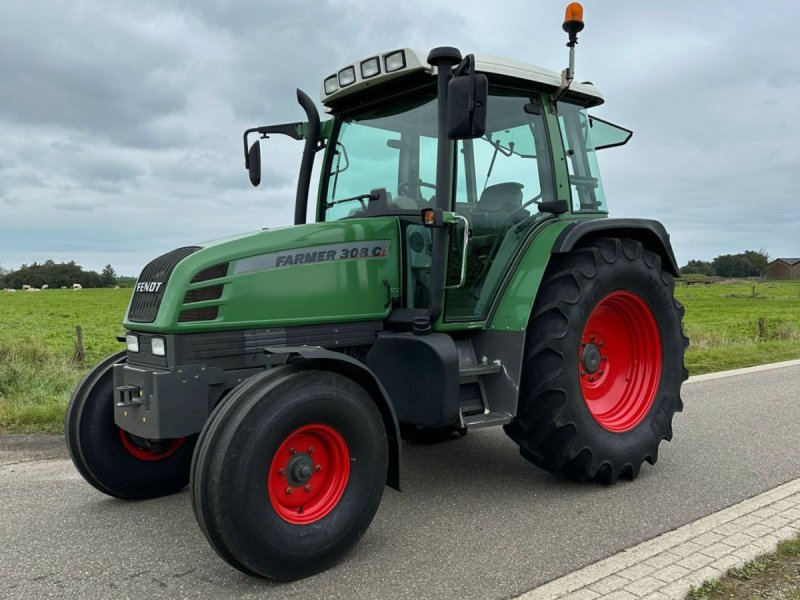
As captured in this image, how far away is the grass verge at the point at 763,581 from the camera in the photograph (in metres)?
3.03

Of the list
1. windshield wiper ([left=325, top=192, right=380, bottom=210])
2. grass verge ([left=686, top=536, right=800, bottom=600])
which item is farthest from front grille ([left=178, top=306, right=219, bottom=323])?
grass verge ([left=686, top=536, right=800, bottom=600])

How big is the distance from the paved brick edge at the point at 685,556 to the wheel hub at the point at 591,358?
3.77 ft

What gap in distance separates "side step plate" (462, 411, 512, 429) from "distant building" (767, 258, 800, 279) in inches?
4047

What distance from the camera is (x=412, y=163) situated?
4.41 m

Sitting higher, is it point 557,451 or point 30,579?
point 557,451

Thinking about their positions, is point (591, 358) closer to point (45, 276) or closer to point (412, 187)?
point (412, 187)

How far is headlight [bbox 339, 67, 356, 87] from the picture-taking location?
4.40 m

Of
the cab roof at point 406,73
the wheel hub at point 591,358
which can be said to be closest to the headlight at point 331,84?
the cab roof at point 406,73

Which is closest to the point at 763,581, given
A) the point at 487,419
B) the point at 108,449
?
the point at 487,419

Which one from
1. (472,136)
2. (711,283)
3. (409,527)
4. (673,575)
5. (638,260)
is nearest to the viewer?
(673,575)

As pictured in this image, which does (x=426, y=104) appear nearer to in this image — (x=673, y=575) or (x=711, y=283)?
(x=673, y=575)

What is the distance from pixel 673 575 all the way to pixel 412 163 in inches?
105

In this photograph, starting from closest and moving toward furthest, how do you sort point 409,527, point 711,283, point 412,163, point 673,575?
1. point 673,575
2. point 409,527
3. point 412,163
4. point 711,283

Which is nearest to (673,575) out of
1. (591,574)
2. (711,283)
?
(591,574)
